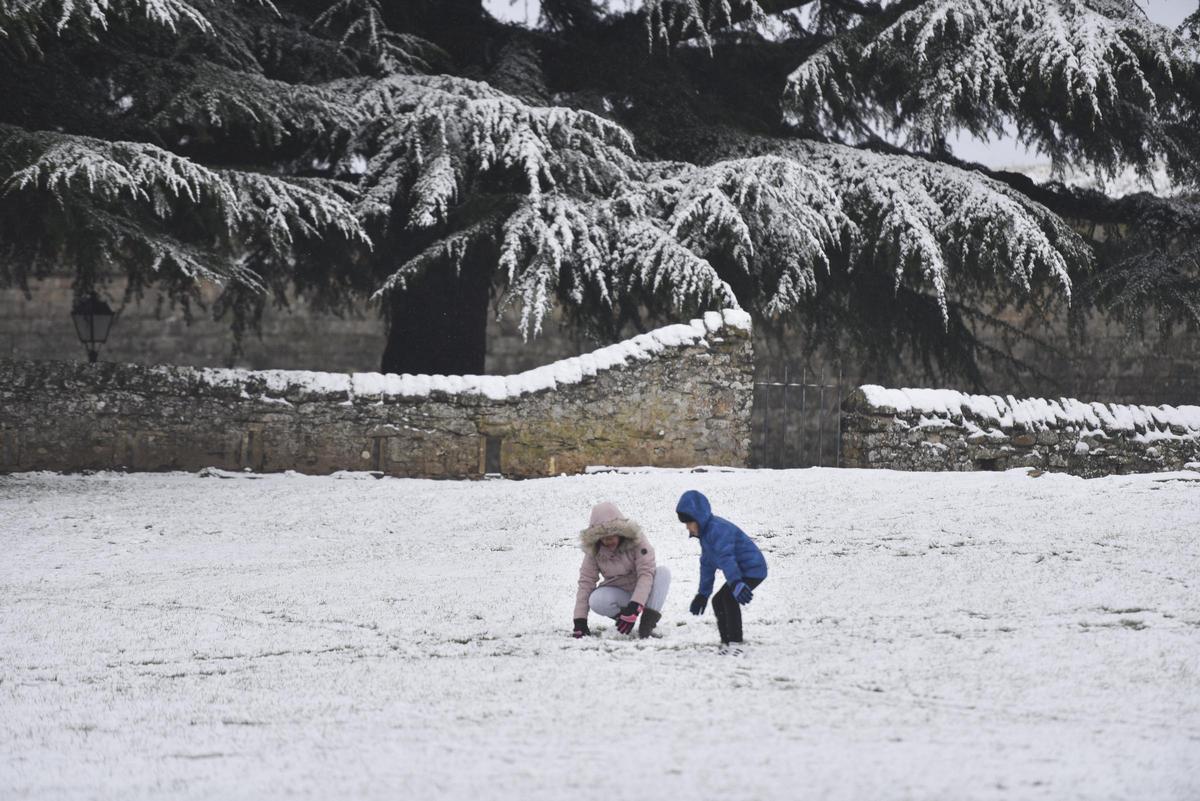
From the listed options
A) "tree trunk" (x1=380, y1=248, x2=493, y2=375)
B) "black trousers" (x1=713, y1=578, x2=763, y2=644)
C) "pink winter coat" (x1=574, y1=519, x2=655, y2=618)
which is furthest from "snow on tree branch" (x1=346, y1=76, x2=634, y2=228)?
"black trousers" (x1=713, y1=578, x2=763, y2=644)

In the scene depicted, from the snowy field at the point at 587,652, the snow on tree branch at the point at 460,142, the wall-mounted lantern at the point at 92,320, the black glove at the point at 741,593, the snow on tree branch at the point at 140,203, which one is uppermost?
the snow on tree branch at the point at 460,142

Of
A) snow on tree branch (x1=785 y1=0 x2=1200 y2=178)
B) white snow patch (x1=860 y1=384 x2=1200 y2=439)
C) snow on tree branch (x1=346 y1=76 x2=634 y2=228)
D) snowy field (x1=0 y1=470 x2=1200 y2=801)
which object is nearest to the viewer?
snowy field (x1=0 y1=470 x2=1200 y2=801)

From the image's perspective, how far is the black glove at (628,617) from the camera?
4.92 m

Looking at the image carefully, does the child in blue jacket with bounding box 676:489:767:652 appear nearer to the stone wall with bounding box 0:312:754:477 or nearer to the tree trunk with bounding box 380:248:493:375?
the stone wall with bounding box 0:312:754:477

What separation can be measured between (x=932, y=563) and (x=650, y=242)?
4885mm

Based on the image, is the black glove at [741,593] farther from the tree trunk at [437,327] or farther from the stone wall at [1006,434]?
the tree trunk at [437,327]

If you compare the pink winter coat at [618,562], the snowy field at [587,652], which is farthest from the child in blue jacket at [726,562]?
the pink winter coat at [618,562]

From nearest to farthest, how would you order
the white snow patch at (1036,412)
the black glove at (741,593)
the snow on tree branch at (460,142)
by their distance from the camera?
the black glove at (741,593)
the white snow patch at (1036,412)
the snow on tree branch at (460,142)

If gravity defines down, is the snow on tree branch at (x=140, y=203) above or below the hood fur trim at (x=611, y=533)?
above

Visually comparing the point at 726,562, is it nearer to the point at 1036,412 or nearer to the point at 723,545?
the point at 723,545

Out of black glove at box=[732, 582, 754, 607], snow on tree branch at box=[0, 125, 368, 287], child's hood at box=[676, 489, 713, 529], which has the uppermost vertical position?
snow on tree branch at box=[0, 125, 368, 287]

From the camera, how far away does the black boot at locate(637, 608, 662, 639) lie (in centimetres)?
493

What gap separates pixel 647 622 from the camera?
493 cm

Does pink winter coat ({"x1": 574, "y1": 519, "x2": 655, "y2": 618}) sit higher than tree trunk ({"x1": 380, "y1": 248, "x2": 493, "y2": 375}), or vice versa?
tree trunk ({"x1": 380, "y1": 248, "x2": 493, "y2": 375})
